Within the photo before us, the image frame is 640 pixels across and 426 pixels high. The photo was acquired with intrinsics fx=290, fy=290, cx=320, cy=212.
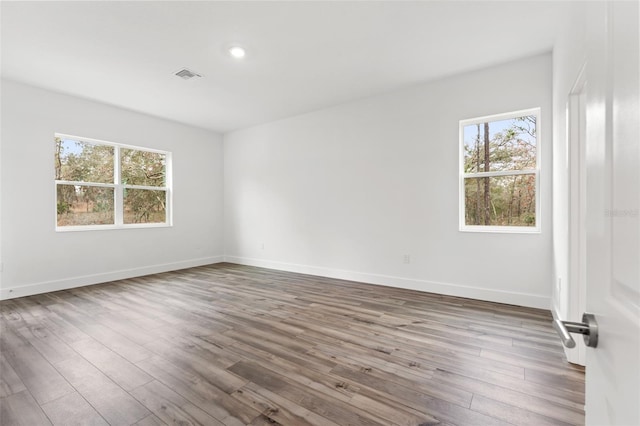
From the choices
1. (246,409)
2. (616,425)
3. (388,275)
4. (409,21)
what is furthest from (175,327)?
(409,21)

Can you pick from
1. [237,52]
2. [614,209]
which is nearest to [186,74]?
[237,52]

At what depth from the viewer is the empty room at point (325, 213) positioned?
5.12 ft

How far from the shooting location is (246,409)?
5.37 feet

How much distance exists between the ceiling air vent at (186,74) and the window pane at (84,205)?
2488 millimetres

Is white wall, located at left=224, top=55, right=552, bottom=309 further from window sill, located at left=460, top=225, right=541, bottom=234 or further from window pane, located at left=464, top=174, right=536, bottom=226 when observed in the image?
window pane, located at left=464, top=174, right=536, bottom=226

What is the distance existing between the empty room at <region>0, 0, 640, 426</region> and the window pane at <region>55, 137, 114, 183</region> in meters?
0.03

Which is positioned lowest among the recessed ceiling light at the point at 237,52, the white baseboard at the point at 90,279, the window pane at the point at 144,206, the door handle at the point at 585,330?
the white baseboard at the point at 90,279

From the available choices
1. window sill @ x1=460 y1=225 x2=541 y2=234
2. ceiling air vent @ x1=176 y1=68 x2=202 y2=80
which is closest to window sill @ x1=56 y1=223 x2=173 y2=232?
ceiling air vent @ x1=176 y1=68 x2=202 y2=80

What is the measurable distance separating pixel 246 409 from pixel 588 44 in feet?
6.82

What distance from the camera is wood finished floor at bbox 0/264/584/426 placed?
161 centimetres

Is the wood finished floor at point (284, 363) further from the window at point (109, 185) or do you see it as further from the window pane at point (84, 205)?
the window at point (109, 185)

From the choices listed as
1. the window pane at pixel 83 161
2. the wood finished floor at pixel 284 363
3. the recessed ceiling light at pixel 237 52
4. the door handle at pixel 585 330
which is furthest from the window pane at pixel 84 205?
the door handle at pixel 585 330

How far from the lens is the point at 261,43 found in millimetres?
2973

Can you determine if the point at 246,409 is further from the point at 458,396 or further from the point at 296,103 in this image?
the point at 296,103
